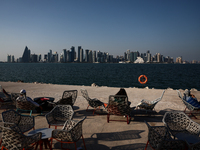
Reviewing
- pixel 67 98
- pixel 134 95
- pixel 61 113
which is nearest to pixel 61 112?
pixel 61 113

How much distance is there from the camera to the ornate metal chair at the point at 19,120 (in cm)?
376

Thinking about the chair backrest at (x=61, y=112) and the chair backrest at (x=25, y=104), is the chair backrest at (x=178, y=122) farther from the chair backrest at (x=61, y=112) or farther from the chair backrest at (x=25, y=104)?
the chair backrest at (x=25, y=104)

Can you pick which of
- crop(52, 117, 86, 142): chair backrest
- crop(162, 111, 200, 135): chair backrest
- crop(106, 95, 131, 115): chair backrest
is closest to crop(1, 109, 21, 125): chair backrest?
crop(52, 117, 86, 142): chair backrest

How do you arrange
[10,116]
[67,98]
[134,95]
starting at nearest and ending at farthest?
[10,116] < [67,98] < [134,95]

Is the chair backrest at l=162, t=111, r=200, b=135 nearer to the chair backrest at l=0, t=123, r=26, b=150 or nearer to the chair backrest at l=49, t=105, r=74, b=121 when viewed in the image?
the chair backrest at l=49, t=105, r=74, b=121

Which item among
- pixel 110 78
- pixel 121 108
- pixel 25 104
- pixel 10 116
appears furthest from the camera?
pixel 110 78

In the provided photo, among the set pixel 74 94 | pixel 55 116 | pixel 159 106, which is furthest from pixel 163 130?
pixel 159 106

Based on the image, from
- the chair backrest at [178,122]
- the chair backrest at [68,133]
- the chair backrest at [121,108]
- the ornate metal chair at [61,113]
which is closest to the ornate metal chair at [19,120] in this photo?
the ornate metal chair at [61,113]

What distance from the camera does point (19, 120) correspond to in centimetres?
399

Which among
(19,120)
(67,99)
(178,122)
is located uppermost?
(67,99)

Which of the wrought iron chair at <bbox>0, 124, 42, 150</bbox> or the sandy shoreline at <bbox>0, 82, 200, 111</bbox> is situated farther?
the sandy shoreline at <bbox>0, 82, 200, 111</bbox>

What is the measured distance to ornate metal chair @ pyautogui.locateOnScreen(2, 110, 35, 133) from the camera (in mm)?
3758

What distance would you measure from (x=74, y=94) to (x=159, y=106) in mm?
4264

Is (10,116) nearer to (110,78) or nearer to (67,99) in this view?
(67,99)
